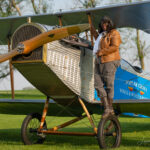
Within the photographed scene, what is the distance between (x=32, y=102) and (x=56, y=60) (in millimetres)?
1882

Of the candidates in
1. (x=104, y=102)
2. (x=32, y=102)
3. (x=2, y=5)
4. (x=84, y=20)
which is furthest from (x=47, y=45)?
(x=2, y=5)

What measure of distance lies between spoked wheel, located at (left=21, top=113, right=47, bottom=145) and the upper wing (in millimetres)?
2222

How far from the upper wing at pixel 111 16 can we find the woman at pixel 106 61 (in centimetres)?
129

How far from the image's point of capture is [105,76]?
5.17 m

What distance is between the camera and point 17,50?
479cm

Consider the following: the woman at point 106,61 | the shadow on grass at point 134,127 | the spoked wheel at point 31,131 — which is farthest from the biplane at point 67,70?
the shadow on grass at point 134,127

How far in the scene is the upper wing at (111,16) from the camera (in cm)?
644

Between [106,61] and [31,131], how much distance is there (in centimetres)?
172

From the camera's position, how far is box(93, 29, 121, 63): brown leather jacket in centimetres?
512

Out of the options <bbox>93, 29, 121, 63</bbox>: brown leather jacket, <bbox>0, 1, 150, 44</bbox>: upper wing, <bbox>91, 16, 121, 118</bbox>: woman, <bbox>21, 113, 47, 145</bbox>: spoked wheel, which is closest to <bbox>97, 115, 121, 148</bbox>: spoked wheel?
<bbox>91, 16, 121, 118</bbox>: woman

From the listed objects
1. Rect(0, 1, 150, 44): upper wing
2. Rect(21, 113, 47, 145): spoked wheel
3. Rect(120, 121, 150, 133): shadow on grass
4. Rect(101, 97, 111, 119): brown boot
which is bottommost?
Rect(120, 121, 150, 133): shadow on grass

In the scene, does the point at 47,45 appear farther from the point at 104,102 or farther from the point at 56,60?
the point at 104,102

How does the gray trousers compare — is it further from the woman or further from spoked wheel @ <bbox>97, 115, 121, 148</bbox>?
spoked wheel @ <bbox>97, 115, 121, 148</bbox>

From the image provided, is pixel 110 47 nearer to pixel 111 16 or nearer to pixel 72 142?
pixel 111 16
